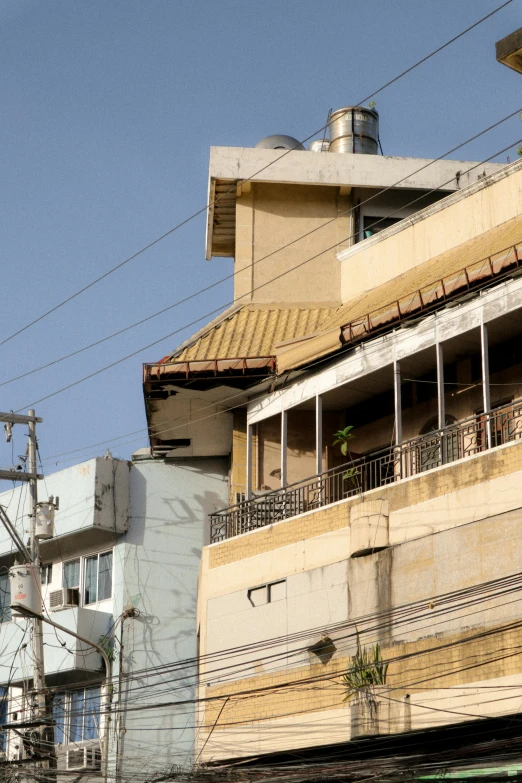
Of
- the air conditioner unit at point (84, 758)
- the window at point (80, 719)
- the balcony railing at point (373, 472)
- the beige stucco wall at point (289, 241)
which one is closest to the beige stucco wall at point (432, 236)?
the beige stucco wall at point (289, 241)

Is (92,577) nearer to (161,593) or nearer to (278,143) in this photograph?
(161,593)

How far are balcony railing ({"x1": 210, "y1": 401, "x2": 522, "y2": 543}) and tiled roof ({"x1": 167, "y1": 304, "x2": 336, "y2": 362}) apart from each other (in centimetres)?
271

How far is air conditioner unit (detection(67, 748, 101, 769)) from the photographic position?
23.8 metres

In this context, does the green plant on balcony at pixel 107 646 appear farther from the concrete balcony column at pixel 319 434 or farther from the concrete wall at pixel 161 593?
the concrete balcony column at pixel 319 434

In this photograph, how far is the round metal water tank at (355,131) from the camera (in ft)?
94.3

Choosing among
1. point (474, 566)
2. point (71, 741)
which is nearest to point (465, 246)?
point (474, 566)

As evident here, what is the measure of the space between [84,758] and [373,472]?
747cm

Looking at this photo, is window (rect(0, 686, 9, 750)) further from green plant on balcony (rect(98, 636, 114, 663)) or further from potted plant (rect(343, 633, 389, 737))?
potted plant (rect(343, 633, 389, 737))

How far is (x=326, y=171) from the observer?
2642 centimetres

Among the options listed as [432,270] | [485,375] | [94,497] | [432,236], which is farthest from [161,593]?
[485,375]

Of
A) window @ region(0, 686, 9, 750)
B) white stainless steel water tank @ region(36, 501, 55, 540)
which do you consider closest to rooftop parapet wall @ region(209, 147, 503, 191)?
white stainless steel water tank @ region(36, 501, 55, 540)

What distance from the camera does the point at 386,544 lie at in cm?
1870

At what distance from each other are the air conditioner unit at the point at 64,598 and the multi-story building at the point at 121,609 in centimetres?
2

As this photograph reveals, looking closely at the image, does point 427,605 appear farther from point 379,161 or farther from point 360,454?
point 379,161
